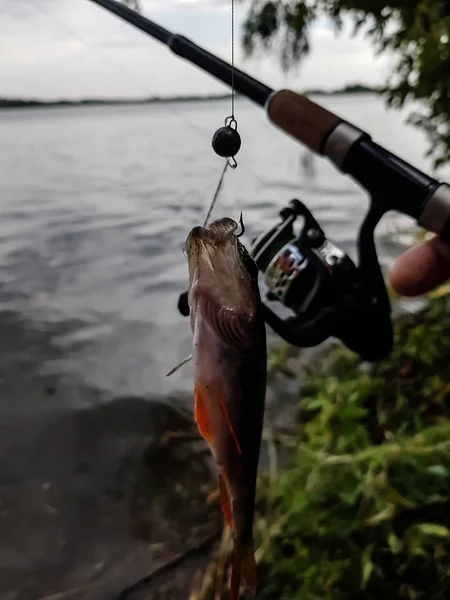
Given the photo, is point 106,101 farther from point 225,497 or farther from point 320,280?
point 225,497

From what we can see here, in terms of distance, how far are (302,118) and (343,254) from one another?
0.96 feet

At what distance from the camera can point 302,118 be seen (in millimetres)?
1136

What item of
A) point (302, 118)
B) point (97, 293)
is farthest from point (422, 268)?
point (97, 293)

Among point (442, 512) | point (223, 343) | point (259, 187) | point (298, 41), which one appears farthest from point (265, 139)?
point (223, 343)

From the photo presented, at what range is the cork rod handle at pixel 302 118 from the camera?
1102mm

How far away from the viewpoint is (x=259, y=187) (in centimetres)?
298

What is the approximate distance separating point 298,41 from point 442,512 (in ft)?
4.91

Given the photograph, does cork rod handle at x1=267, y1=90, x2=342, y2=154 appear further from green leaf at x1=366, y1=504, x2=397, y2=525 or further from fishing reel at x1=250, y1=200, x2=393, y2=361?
green leaf at x1=366, y1=504, x2=397, y2=525

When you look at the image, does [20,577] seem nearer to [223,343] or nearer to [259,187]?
[223,343]

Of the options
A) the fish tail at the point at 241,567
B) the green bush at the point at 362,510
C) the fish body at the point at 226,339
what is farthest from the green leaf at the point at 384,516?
the fish body at the point at 226,339

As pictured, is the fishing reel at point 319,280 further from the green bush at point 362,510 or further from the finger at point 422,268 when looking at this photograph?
the green bush at point 362,510

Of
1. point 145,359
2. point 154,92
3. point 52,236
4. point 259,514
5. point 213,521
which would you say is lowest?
point 52,236

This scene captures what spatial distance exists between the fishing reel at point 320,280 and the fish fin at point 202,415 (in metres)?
0.45

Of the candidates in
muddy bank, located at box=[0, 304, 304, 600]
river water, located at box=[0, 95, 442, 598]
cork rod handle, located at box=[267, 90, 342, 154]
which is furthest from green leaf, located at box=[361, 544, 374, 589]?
cork rod handle, located at box=[267, 90, 342, 154]
